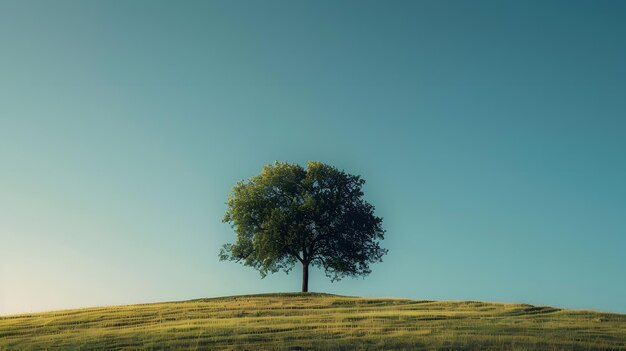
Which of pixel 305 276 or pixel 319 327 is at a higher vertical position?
pixel 305 276

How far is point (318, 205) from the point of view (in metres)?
71.6

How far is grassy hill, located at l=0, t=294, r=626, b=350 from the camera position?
34.7 m

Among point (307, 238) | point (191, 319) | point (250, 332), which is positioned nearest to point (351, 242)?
point (307, 238)

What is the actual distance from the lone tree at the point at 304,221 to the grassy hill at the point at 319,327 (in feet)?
40.2

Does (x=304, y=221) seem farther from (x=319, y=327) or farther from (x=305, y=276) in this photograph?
(x=319, y=327)

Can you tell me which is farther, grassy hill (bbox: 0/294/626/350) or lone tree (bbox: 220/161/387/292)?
lone tree (bbox: 220/161/387/292)

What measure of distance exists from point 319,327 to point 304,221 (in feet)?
105

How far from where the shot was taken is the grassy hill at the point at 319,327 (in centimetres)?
3472

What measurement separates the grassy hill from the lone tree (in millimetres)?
12257

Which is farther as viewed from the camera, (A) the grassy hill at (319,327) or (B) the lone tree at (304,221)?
(B) the lone tree at (304,221)

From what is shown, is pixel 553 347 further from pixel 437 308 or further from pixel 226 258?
pixel 226 258

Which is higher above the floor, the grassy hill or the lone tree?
the lone tree

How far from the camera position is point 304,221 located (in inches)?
2830

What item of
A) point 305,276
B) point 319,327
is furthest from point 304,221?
point 319,327
